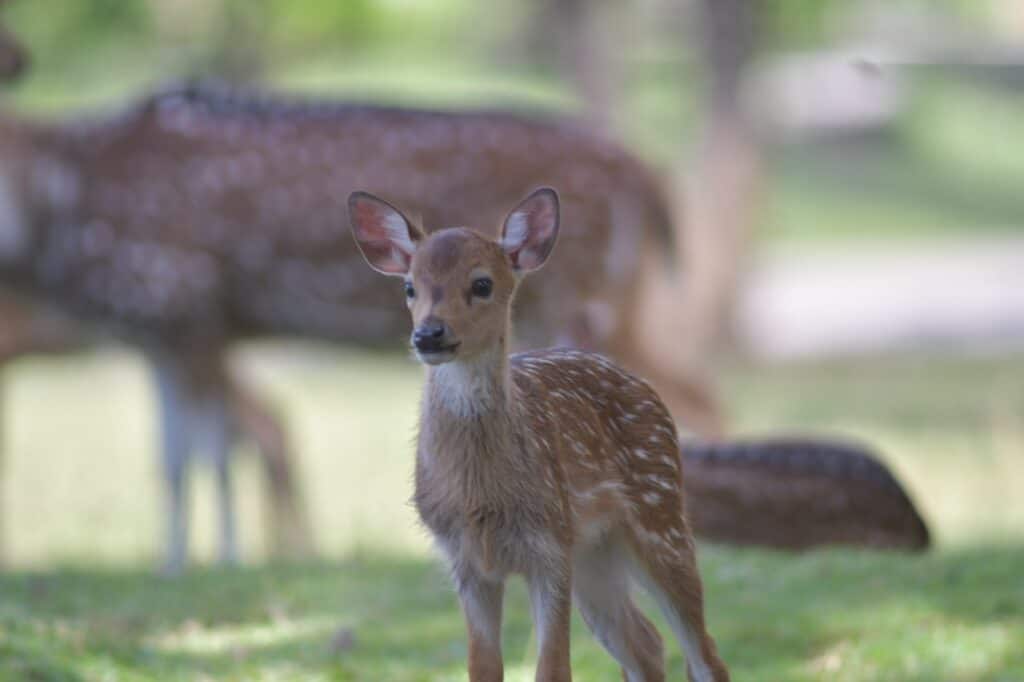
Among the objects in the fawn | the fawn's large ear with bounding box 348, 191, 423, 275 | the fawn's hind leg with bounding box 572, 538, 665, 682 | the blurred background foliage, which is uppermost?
the blurred background foliage

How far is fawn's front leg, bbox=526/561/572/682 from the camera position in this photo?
5270 millimetres

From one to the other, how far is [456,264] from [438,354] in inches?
11.9

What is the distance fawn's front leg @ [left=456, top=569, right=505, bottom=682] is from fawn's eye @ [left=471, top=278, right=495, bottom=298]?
2.51ft

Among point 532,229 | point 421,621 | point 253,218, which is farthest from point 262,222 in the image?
point 532,229

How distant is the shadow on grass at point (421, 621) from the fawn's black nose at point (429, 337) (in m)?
1.73

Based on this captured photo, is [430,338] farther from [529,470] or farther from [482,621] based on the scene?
[482,621]

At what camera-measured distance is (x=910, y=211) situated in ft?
114

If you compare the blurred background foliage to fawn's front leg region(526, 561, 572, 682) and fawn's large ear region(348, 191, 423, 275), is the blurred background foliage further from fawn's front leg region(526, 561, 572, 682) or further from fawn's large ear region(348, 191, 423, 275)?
fawn's front leg region(526, 561, 572, 682)

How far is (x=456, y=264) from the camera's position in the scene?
5.38 metres

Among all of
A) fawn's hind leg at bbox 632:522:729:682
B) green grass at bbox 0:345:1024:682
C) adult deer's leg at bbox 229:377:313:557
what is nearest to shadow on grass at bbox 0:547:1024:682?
green grass at bbox 0:345:1024:682

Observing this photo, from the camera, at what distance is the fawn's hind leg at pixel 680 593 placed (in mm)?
5637

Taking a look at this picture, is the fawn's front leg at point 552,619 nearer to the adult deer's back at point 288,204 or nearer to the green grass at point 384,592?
the green grass at point 384,592

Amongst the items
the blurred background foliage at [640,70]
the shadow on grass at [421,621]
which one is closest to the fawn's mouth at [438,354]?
the shadow on grass at [421,621]

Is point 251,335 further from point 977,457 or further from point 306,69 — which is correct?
point 306,69
